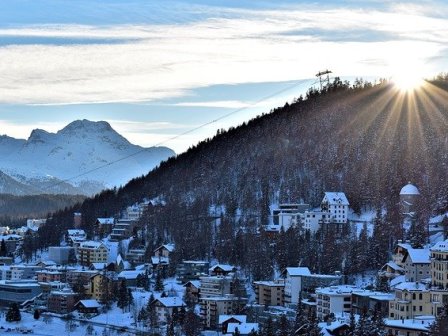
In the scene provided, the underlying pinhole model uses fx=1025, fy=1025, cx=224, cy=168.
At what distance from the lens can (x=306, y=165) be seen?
88.0 m

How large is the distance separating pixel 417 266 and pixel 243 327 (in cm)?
1094

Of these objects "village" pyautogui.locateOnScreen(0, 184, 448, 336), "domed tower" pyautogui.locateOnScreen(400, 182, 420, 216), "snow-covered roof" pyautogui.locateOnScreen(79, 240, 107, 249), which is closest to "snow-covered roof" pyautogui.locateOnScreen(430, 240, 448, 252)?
"village" pyautogui.locateOnScreen(0, 184, 448, 336)

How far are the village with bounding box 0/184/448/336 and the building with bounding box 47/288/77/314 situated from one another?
0.07m

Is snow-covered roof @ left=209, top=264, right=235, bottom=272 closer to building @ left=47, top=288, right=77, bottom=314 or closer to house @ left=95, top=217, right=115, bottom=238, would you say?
building @ left=47, top=288, right=77, bottom=314

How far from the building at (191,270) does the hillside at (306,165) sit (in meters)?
2.80

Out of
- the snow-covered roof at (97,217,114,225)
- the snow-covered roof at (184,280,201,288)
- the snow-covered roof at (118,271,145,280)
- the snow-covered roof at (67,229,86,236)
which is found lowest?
the snow-covered roof at (184,280,201,288)

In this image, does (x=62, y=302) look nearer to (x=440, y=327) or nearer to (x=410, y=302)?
(x=410, y=302)

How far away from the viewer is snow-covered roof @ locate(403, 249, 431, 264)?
186ft

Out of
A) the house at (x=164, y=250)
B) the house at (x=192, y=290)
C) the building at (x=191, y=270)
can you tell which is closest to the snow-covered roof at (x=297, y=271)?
the house at (x=192, y=290)

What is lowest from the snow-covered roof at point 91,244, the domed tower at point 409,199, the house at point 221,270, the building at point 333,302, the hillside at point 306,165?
the building at point 333,302

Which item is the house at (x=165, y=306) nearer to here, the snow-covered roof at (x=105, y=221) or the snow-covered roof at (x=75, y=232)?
the snow-covered roof at (x=75, y=232)

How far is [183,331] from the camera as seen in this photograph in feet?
179

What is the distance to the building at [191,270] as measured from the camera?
68.7 metres

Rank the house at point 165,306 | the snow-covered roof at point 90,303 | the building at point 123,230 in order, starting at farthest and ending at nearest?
1. the building at point 123,230
2. the snow-covered roof at point 90,303
3. the house at point 165,306
